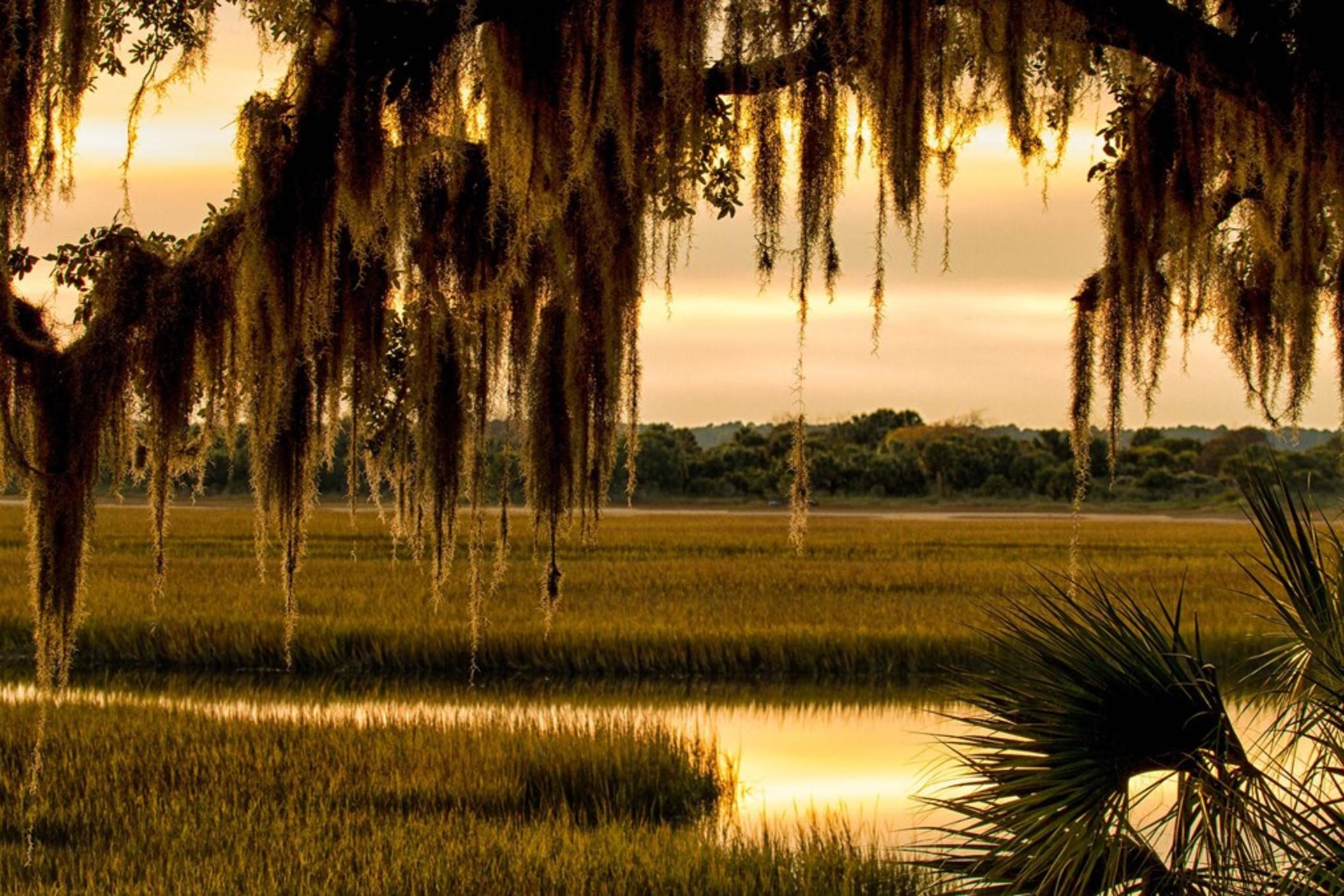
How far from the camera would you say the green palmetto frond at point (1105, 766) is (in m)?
5.20

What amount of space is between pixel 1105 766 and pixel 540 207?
293 centimetres

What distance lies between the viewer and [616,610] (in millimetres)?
22031

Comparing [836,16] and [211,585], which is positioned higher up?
[836,16]

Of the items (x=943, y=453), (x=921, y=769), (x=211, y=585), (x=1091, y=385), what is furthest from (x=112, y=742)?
(x=943, y=453)

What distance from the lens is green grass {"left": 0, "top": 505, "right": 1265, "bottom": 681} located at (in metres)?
18.4

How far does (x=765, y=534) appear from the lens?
47000 mm

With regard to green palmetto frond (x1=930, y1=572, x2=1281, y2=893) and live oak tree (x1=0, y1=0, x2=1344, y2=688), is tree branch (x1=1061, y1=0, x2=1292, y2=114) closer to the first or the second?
live oak tree (x1=0, y1=0, x2=1344, y2=688)

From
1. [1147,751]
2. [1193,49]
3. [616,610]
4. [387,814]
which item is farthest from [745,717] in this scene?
[1193,49]

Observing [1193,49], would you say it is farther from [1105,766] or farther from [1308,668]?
[1105,766]

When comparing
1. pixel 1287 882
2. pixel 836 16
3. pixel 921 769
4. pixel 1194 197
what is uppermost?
pixel 836 16

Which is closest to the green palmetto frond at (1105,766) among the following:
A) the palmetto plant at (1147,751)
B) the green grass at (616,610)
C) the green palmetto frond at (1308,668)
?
the palmetto plant at (1147,751)

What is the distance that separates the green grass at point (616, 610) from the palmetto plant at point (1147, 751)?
A: 8.90 ft

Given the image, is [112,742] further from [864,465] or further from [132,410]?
[864,465]

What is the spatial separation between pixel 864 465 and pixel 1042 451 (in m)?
12.0
